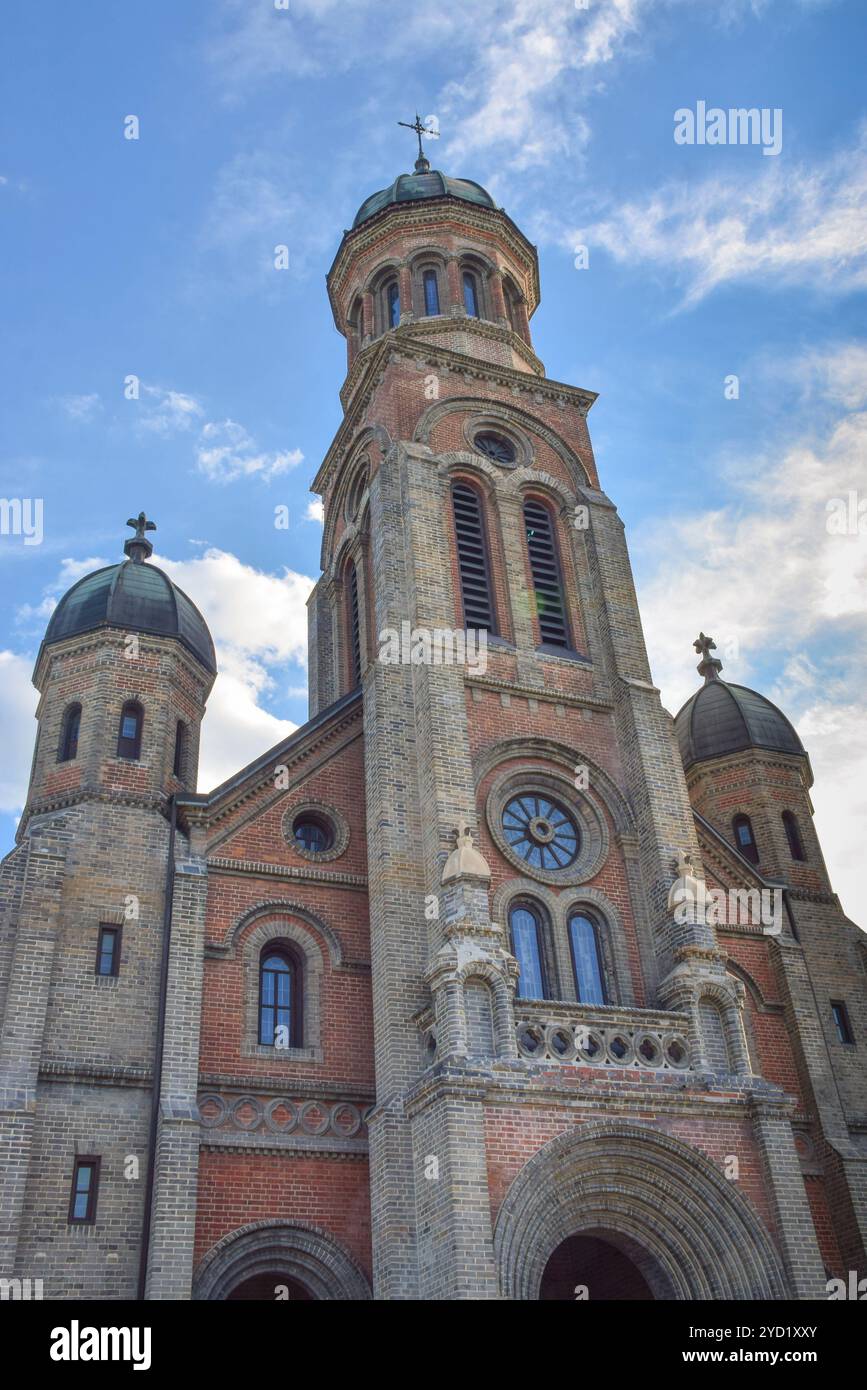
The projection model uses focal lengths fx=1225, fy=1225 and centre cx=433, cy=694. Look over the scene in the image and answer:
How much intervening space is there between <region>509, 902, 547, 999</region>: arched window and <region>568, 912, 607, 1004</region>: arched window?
575 millimetres

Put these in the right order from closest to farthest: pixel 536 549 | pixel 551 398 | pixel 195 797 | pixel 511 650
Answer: pixel 195 797 < pixel 511 650 < pixel 536 549 < pixel 551 398

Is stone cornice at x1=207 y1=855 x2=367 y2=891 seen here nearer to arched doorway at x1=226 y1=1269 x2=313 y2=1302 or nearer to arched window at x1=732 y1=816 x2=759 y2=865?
arched doorway at x1=226 y1=1269 x2=313 y2=1302

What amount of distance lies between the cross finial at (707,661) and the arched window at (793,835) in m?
4.70

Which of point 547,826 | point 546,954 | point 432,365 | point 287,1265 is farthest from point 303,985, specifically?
point 432,365

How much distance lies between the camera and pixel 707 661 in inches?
1282

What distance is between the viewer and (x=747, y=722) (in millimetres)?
29531

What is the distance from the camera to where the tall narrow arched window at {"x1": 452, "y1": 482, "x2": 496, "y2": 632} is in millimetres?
23906

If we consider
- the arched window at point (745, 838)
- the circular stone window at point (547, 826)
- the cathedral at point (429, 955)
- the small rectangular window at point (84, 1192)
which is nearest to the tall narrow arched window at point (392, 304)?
the cathedral at point (429, 955)

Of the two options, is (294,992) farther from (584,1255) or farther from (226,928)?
(584,1255)

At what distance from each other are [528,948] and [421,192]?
21500 mm

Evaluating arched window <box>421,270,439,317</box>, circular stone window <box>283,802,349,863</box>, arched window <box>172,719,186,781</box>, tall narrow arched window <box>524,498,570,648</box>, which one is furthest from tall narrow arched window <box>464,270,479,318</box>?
circular stone window <box>283,802,349,863</box>

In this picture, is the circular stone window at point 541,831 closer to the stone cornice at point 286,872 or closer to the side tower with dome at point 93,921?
the stone cornice at point 286,872

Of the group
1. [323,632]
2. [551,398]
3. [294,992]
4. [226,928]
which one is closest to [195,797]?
[226,928]

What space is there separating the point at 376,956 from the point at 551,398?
1432cm
